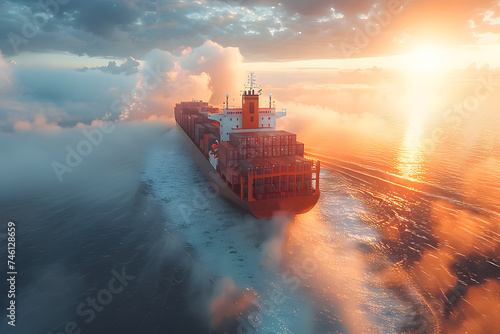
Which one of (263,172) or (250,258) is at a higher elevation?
(263,172)

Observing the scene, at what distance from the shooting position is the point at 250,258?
22.6 meters

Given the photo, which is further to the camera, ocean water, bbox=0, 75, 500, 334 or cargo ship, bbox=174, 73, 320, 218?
cargo ship, bbox=174, 73, 320, 218

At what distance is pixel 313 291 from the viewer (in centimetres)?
1878

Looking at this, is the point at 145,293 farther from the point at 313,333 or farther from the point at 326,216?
the point at 326,216

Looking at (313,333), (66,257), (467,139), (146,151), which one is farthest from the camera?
(467,139)

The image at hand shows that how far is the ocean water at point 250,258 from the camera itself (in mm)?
16484

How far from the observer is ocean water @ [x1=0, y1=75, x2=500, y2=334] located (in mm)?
16484

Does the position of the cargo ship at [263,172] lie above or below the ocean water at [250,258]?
above

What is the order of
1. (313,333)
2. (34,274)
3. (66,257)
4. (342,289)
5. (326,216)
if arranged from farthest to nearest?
(326,216) → (66,257) → (34,274) → (342,289) → (313,333)

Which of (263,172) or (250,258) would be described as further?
(263,172)

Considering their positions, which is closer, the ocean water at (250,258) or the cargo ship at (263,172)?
the ocean water at (250,258)

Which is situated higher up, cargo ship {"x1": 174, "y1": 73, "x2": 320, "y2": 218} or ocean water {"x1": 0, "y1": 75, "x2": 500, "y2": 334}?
cargo ship {"x1": 174, "y1": 73, "x2": 320, "y2": 218}

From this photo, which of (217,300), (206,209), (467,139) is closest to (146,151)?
(206,209)

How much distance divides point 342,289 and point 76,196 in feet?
114
